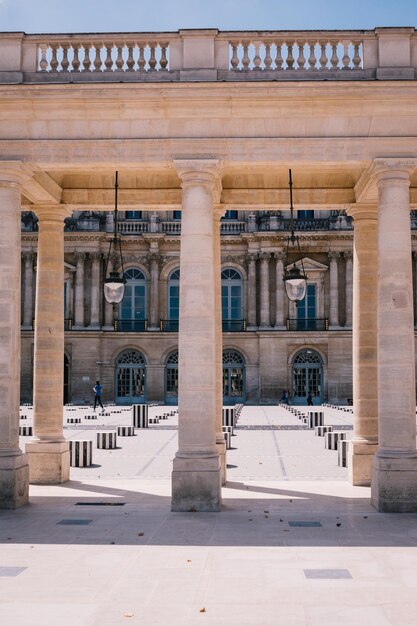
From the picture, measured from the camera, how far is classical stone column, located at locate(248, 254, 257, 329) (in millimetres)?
54941

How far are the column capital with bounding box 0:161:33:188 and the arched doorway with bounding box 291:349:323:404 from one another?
1657 inches

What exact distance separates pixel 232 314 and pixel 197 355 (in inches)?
1656

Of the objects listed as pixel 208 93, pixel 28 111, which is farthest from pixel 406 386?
pixel 28 111

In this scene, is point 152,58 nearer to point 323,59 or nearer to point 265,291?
point 323,59

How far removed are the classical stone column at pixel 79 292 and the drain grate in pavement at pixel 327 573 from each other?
4607 centimetres

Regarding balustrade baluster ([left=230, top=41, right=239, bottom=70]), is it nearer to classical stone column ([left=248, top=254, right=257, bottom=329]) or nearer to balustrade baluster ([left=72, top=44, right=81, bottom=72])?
balustrade baluster ([left=72, top=44, right=81, bottom=72])

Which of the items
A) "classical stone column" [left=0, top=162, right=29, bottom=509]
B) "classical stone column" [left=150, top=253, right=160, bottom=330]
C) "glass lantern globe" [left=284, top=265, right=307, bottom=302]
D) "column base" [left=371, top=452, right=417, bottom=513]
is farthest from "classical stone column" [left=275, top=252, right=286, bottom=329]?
"classical stone column" [left=0, top=162, right=29, bottom=509]

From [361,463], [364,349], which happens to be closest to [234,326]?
[364,349]

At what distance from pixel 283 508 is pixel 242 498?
1237 mm

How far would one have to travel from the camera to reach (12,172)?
1400cm

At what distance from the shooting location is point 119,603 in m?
8.01

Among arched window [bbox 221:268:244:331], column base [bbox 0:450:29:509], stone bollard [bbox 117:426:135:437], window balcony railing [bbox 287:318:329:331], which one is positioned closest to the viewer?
column base [bbox 0:450:29:509]

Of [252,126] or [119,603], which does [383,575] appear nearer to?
[119,603]

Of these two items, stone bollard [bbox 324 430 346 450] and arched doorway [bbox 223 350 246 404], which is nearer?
stone bollard [bbox 324 430 346 450]
